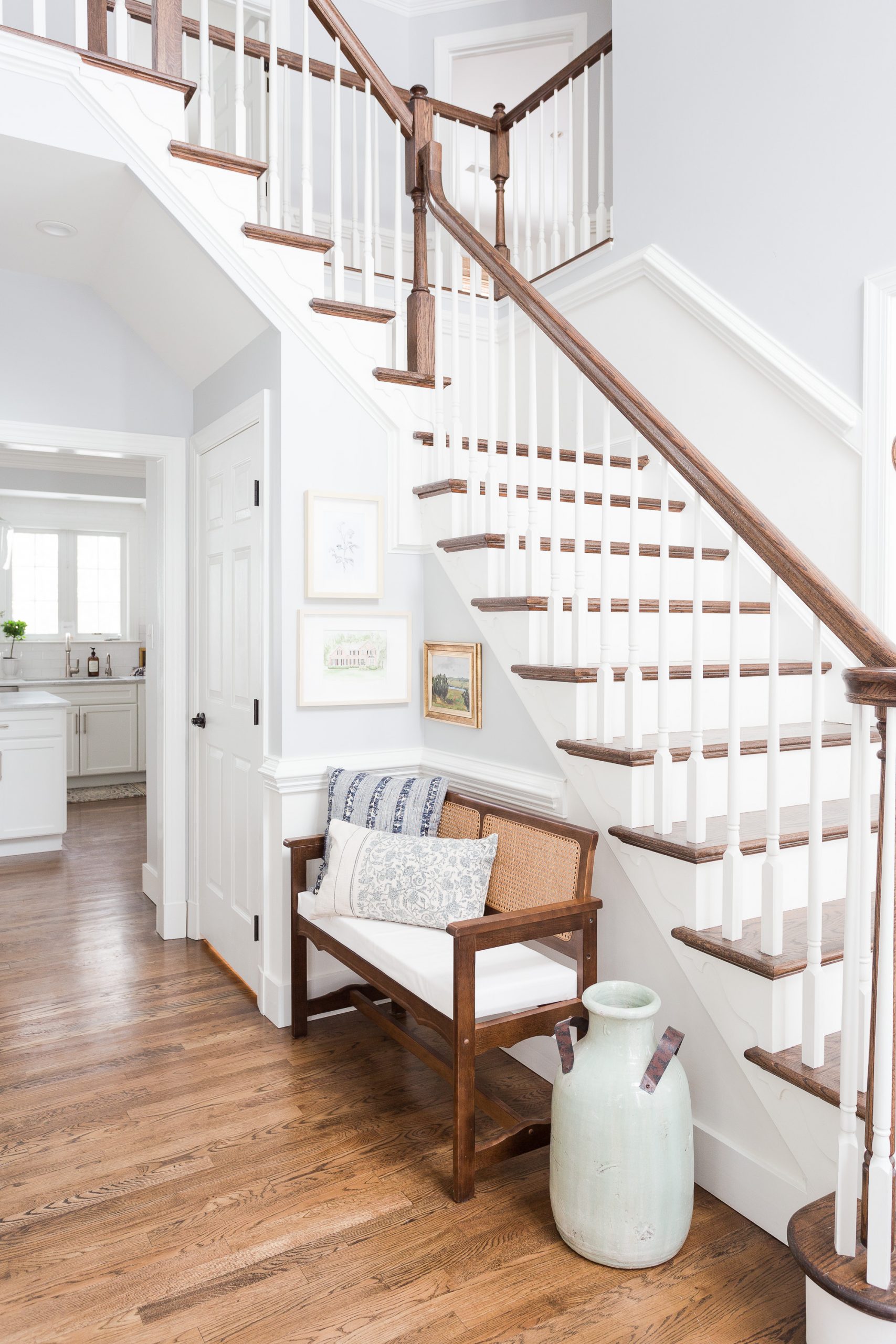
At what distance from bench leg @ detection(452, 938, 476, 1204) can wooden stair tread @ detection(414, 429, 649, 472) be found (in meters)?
1.67

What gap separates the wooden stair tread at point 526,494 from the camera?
296 cm

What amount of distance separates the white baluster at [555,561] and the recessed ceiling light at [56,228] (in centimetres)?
183

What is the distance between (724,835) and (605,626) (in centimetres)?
60

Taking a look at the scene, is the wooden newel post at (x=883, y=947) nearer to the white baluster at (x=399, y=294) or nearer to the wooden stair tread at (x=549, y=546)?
the wooden stair tread at (x=549, y=546)

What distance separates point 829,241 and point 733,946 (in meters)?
2.20

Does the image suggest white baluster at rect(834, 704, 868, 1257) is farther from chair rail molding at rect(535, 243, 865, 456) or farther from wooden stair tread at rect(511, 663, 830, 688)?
chair rail molding at rect(535, 243, 865, 456)

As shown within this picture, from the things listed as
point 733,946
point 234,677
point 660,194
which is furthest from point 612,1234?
point 660,194

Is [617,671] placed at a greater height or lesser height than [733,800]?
greater

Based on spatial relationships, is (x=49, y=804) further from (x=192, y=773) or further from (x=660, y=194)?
(x=660, y=194)

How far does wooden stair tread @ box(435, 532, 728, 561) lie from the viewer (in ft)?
9.05

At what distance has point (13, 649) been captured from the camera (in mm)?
7199

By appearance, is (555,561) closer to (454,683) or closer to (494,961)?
(454,683)

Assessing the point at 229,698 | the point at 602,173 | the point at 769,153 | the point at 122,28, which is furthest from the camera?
the point at 602,173

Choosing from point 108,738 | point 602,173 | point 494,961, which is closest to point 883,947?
point 494,961
